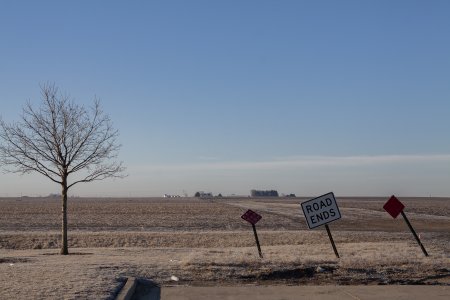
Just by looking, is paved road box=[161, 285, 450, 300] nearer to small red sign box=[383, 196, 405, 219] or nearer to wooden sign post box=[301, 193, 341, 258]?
wooden sign post box=[301, 193, 341, 258]

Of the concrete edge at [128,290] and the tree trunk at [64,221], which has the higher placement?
the tree trunk at [64,221]

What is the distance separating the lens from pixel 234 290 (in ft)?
38.5

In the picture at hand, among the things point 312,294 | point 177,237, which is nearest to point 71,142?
point 177,237

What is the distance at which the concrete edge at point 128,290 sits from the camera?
1048cm

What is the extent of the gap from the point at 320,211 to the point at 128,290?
772cm

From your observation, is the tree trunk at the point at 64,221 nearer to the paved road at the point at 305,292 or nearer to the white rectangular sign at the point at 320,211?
the white rectangular sign at the point at 320,211

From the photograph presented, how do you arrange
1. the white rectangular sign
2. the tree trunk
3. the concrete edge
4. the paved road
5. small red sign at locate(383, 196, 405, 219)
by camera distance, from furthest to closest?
the tree trunk, small red sign at locate(383, 196, 405, 219), the white rectangular sign, the paved road, the concrete edge

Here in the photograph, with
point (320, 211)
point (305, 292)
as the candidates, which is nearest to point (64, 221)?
point (320, 211)

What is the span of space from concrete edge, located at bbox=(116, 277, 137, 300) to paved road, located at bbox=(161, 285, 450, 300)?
1.74 feet

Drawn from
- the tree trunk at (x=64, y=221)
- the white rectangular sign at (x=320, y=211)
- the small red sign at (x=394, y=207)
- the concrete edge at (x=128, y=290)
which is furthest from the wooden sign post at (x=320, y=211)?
the tree trunk at (x=64, y=221)

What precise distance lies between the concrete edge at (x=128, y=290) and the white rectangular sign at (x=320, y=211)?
636 cm

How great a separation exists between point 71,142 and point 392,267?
1143 centimetres

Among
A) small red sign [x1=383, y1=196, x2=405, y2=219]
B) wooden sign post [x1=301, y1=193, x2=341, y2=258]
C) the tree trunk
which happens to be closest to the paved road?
wooden sign post [x1=301, y1=193, x2=341, y2=258]

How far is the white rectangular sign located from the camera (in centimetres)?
1738
